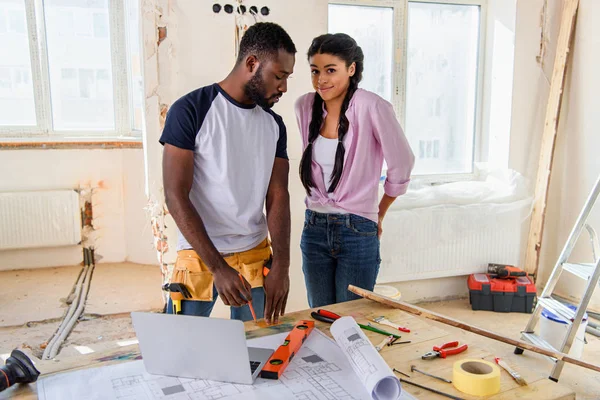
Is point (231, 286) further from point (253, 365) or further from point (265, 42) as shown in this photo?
point (265, 42)

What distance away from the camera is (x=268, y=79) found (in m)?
1.39

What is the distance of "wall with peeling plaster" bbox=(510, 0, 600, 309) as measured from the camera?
3.16 meters

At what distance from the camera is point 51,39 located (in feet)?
13.4

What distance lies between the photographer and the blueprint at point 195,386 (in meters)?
0.95

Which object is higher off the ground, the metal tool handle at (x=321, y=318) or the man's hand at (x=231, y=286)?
the man's hand at (x=231, y=286)

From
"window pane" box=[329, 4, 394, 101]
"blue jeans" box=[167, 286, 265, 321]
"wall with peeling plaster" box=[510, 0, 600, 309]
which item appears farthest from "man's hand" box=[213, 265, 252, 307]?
"wall with peeling plaster" box=[510, 0, 600, 309]

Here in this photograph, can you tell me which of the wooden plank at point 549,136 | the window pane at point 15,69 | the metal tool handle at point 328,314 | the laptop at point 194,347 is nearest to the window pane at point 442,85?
the wooden plank at point 549,136

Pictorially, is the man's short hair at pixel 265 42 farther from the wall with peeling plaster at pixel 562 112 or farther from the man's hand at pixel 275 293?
the wall with peeling plaster at pixel 562 112

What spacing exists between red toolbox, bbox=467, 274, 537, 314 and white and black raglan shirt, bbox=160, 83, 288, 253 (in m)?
2.15

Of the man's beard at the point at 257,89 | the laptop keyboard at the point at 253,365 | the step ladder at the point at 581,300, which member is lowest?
the step ladder at the point at 581,300

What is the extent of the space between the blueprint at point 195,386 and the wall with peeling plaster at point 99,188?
3.21 meters

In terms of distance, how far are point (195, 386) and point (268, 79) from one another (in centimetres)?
79

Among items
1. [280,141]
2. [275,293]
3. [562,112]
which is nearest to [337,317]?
[275,293]

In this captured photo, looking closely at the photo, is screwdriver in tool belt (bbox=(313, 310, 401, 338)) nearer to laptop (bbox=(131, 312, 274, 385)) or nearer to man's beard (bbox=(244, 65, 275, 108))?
laptop (bbox=(131, 312, 274, 385))
